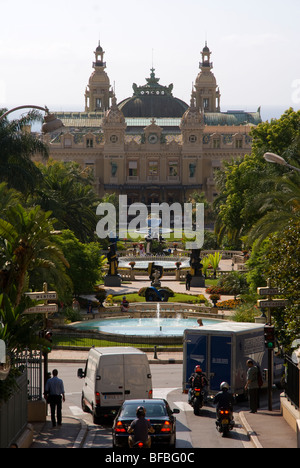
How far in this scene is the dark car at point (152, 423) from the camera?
1803 cm

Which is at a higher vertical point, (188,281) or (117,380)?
(188,281)

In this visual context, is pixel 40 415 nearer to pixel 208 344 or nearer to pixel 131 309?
pixel 208 344

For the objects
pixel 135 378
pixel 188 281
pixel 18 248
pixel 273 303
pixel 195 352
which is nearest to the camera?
pixel 135 378

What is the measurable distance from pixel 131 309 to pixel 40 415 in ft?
78.3

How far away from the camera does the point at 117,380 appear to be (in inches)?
863

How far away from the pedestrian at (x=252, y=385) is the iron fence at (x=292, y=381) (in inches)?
37.6

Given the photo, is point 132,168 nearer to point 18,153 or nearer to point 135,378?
point 18,153

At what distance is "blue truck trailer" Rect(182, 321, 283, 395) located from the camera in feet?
79.7

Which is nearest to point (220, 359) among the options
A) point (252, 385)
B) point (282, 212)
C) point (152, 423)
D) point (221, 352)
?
point (221, 352)

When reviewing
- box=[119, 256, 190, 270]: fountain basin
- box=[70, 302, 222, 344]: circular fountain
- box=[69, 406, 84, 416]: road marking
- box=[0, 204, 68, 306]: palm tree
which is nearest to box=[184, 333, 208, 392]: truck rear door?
box=[69, 406, 84, 416]: road marking

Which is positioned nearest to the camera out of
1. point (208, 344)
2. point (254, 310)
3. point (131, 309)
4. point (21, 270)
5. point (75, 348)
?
point (21, 270)

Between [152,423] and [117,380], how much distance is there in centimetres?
372
